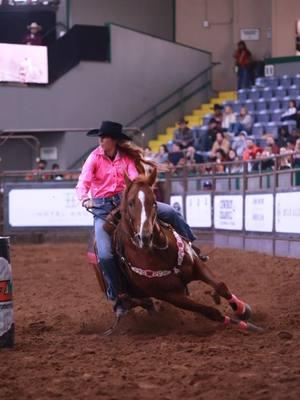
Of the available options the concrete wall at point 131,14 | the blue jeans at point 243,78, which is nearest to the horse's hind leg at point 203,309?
the blue jeans at point 243,78

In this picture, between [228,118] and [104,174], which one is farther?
[228,118]

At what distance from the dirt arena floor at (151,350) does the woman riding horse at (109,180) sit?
687 mm

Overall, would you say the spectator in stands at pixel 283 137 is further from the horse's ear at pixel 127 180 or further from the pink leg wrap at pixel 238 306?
the horse's ear at pixel 127 180

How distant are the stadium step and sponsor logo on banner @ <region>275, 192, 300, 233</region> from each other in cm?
1293

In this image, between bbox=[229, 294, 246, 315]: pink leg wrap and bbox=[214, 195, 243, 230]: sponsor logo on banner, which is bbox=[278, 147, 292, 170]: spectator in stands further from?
bbox=[229, 294, 246, 315]: pink leg wrap

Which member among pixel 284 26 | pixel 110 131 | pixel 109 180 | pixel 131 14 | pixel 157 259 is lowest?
pixel 157 259

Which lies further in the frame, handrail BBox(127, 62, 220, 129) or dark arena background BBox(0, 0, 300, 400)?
handrail BBox(127, 62, 220, 129)

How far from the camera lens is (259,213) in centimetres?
1445

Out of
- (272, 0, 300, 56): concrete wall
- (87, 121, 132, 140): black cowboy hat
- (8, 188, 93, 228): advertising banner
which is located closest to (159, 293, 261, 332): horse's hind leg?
(87, 121, 132, 140): black cowboy hat

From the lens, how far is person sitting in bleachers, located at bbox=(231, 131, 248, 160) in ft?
62.6

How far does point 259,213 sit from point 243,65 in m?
12.5

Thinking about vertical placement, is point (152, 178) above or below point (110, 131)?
below

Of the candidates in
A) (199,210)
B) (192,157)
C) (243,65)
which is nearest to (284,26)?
(243,65)

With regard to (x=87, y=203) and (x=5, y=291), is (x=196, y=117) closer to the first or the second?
(x=87, y=203)
